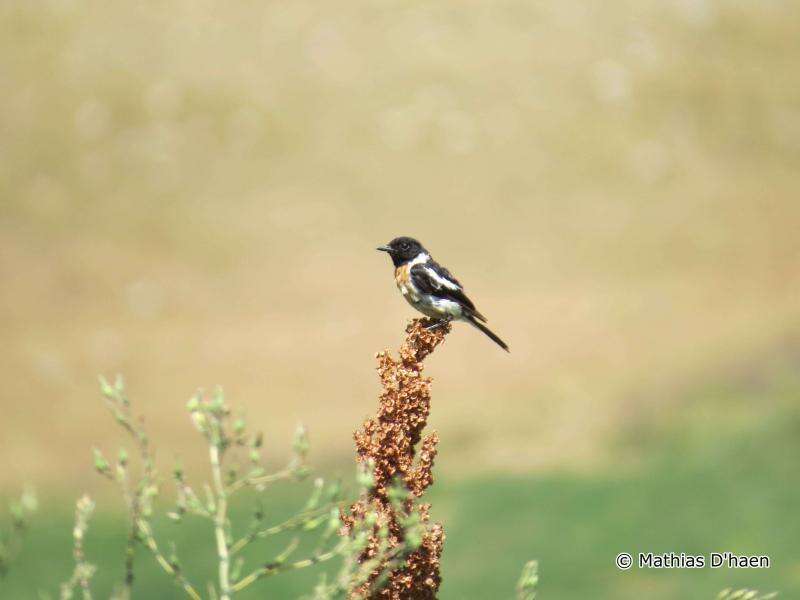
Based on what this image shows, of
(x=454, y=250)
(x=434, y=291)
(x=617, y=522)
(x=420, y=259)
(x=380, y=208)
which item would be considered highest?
(x=380, y=208)

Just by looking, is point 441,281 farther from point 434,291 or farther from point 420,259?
point 420,259

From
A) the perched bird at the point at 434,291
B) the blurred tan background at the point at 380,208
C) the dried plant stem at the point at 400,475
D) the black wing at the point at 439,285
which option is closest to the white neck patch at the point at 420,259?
the perched bird at the point at 434,291

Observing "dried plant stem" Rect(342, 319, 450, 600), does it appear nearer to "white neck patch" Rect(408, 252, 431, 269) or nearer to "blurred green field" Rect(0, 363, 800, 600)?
"white neck patch" Rect(408, 252, 431, 269)

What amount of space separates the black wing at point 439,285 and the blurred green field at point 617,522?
10.7 meters

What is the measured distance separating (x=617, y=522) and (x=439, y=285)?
13.4 m

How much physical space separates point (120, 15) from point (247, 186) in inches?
340

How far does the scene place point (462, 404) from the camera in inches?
1128

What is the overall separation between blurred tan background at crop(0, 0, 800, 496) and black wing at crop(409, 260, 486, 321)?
1539 cm

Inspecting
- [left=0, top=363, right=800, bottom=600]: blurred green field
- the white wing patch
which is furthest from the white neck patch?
[left=0, top=363, right=800, bottom=600]: blurred green field

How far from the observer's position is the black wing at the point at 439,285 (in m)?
10.4

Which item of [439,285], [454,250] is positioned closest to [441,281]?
[439,285]

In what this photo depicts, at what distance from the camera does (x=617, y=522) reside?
22625mm

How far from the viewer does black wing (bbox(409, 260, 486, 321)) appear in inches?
410

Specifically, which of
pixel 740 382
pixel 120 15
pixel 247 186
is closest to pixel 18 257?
pixel 247 186
